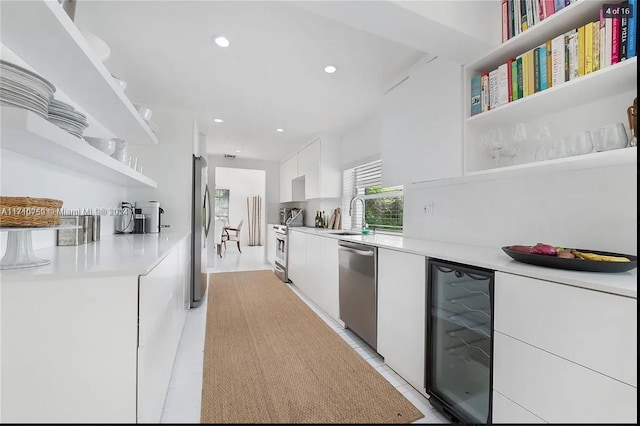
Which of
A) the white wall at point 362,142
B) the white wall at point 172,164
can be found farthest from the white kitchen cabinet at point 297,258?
the white wall at point 172,164

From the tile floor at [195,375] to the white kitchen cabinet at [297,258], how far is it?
79 centimetres

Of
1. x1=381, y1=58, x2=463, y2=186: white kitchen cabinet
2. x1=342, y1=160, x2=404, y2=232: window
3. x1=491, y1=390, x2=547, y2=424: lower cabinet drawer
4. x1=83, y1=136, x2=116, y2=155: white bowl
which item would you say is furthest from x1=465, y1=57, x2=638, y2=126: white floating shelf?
x1=83, y1=136, x2=116, y2=155: white bowl

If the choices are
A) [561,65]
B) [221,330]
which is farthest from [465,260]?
[221,330]

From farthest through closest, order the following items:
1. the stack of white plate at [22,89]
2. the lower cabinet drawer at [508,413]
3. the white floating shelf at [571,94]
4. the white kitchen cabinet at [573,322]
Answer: the white floating shelf at [571,94], the lower cabinet drawer at [508,413], the stack of white plate at [22,89], the white kitchen cabinet at [573,322]

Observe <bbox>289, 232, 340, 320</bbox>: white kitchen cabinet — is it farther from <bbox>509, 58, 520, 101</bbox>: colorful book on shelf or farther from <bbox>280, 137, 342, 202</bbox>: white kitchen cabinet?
<bbox>509, 58, 520, 101</bbox>: colorful book on shelf

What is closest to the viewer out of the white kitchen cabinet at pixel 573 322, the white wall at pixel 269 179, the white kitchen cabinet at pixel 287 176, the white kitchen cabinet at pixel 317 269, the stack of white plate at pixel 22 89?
Result: the white kitchen cabinet at pixel 573 322

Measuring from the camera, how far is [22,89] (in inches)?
37.2

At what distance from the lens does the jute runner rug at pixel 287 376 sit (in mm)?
1457

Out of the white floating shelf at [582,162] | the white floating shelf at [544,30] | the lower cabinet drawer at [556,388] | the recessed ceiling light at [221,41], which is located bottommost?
the lower cabinet drawer at [556,388]

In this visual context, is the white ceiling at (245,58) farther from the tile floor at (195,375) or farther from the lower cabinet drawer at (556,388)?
the tile floor at (195,375)

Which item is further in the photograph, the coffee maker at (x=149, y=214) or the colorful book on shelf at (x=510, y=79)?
the coffee maker at (x=149, y=214)

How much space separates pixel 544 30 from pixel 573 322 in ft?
4.69

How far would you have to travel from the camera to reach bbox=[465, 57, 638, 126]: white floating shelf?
3.72 ft

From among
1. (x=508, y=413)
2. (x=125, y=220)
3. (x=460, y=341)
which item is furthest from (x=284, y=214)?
(x=508, y=413)
